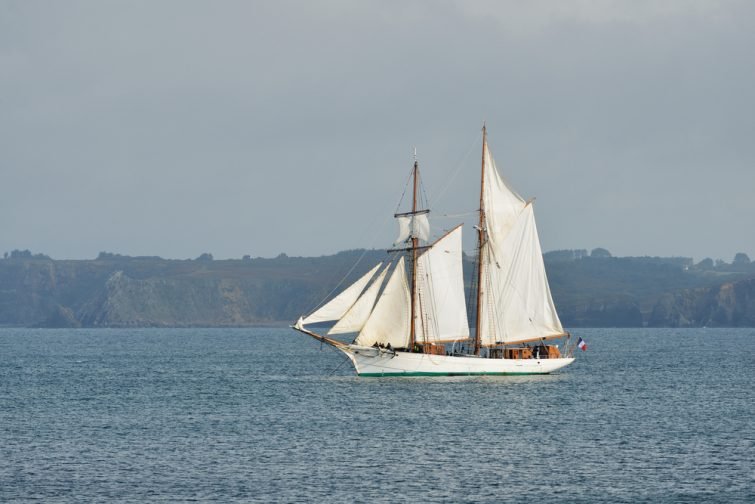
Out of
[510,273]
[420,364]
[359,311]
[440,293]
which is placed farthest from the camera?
[510,273]

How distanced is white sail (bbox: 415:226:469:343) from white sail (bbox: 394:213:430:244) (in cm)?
138

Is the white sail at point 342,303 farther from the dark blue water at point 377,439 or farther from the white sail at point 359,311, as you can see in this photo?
the dark blue water at point 377,439

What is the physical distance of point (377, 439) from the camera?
6300cm

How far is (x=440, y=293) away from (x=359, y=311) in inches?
333

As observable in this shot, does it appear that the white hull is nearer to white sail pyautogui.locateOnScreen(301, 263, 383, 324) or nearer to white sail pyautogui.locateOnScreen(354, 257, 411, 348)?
white sail pyautogui.locateOnScreen(354, 257, 411, 348)

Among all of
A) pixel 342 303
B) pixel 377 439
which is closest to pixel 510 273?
pixel 342 303

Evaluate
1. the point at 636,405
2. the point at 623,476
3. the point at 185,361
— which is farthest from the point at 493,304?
the point at 185,361

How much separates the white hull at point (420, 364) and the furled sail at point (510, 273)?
3412mm

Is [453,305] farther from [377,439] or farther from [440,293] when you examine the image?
[377,439]

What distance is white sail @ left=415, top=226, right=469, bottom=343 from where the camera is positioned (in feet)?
309

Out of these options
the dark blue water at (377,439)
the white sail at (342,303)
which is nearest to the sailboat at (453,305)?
the white sail at (342,303)

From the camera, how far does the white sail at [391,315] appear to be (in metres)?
90.2

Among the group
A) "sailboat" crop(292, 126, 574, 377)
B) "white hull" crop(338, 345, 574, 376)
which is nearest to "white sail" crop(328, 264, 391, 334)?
"sailboat" crop(292, 126, 574, 377)

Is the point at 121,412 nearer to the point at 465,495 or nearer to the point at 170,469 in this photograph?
the point at 170,469
